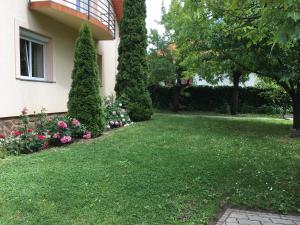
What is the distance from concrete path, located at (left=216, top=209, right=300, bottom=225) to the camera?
14.9ft

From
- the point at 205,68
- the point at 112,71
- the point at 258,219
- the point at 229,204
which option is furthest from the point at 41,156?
the point at 112,71

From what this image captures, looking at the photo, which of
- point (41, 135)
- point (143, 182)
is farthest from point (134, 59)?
point (143, 182)

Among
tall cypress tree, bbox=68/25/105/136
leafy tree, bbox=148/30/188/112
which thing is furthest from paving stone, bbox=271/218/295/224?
leafy tree, bbox=148/30/188/112

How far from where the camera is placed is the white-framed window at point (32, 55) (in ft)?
34.1

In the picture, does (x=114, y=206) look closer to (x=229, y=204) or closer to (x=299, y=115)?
(x=229, y=204)

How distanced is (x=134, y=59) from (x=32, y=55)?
4.79 m

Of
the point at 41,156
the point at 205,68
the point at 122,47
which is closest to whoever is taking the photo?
the point at 41,156

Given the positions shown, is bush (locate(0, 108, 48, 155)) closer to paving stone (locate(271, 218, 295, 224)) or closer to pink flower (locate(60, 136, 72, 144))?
pink flower (locate(60, 136, 72, 144))

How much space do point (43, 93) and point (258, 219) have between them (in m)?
7.86

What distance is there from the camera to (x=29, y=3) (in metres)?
10.1

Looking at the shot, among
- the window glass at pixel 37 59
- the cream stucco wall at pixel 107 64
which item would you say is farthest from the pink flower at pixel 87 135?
the cream stucco wall at pixel 107 64

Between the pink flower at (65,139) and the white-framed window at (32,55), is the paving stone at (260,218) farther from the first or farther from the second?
the white-framed window at (32,55)

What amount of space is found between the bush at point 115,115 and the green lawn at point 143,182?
314cm

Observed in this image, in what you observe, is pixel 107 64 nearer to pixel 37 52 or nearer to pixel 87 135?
pixel 37 52
